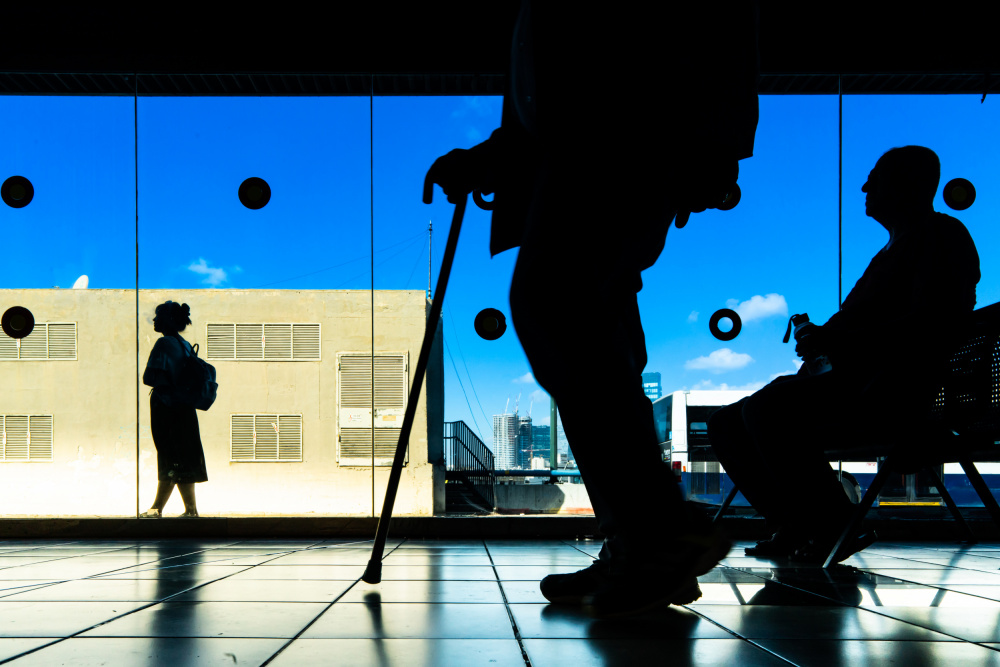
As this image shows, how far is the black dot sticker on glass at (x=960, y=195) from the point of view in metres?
4.70

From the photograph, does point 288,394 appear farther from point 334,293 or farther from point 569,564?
point 569,564

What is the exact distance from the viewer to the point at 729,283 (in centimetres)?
457

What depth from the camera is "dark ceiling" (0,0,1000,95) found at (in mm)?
4695

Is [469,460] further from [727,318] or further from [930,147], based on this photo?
[930,147]

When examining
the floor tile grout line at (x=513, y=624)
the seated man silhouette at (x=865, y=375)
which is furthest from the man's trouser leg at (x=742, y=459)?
the floor tile grout line at (x=513, y=624)

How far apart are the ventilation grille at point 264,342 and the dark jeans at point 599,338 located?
3350 mm

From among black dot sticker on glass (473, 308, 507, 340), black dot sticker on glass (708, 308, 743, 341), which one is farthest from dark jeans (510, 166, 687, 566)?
black dot sticker on glass (708, 308, 743, 341)

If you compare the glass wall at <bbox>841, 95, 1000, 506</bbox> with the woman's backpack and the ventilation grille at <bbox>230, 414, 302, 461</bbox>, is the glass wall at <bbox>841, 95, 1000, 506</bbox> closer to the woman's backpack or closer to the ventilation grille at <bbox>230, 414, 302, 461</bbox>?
the ventilation grille at <bbox>230, 414, 302, 461</bbox>

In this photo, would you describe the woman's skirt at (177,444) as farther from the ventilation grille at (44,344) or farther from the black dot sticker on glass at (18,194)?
the black dot sticker on glass at (18,194)

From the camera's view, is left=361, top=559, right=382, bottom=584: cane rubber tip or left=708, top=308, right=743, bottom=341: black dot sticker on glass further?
left=708, top=308, right=743, bottom=341: black dot sticker on glass

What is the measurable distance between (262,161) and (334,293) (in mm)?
915

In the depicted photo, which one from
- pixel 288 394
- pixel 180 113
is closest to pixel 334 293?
pixel 288 394

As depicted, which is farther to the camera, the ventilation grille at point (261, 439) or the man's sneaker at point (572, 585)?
the ventilation grille at point (261, 439)

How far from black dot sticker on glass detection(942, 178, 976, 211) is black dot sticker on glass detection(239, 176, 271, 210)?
13.3ft
